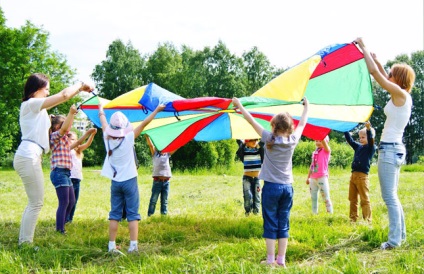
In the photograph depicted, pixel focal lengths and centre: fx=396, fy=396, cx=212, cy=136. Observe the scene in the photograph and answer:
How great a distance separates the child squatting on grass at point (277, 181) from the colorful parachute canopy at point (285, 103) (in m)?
0.74

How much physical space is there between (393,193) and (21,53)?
24.4m

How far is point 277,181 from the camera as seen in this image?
3482mm

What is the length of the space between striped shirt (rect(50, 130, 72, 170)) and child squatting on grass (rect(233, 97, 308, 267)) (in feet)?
7.95

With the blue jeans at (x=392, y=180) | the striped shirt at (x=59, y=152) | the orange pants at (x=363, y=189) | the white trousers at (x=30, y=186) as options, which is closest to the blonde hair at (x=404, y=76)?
the blue jeans at (x=392, y=180)

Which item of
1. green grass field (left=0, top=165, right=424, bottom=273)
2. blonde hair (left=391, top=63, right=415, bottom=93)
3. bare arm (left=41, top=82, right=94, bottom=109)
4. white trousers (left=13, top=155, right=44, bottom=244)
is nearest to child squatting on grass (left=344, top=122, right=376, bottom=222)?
green grass field (left=0, top=165, right=424, bottom=273)

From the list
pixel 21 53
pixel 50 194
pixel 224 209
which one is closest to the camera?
pixel 224 209

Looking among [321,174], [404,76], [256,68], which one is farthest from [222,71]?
[404,76]

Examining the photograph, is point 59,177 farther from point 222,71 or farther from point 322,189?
point 222,71

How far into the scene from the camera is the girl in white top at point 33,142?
381 cm

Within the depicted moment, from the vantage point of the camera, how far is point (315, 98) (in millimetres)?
5082

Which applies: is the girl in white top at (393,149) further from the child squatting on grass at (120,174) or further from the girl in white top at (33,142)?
the girl in white top at (33,142)

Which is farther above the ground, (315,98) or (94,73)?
(94,73)

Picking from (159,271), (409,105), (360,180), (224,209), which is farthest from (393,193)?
(224,209)

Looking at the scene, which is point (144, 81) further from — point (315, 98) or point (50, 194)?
point (315, 98)
